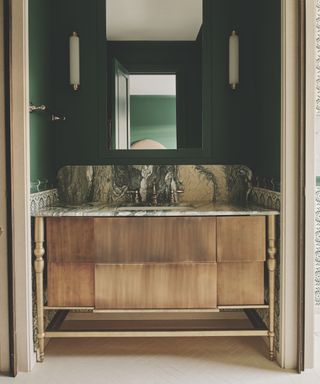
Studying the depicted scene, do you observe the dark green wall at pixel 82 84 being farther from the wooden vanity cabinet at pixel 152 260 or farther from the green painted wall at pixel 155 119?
the wooden vanity cabinet at pixel 152 260

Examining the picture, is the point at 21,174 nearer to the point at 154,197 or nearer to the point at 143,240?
the point at 143,240

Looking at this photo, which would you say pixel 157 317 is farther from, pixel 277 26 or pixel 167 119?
pixel 277 26

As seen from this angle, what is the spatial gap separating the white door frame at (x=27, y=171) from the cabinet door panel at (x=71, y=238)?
133 millimetres

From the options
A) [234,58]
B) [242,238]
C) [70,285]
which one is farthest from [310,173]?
[70,285]

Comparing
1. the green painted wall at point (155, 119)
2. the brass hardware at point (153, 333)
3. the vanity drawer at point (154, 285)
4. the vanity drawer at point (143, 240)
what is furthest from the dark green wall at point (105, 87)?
the brass hardware at point (153, 333)

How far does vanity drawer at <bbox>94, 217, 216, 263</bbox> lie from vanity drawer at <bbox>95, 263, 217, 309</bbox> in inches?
2.0

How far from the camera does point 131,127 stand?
2867 millimetres

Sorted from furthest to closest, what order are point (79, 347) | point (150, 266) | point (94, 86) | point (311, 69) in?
point (94, 86), point (79, 347), point (150, 266), point (311, 69)

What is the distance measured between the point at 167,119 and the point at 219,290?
3.86ft

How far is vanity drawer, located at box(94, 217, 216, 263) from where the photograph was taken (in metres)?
2.27

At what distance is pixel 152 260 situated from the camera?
7.45 ft

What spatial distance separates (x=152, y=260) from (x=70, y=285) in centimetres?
47

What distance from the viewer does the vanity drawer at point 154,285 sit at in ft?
7.52

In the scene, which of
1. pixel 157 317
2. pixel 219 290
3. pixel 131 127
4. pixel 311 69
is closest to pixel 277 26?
pixel 311 69
